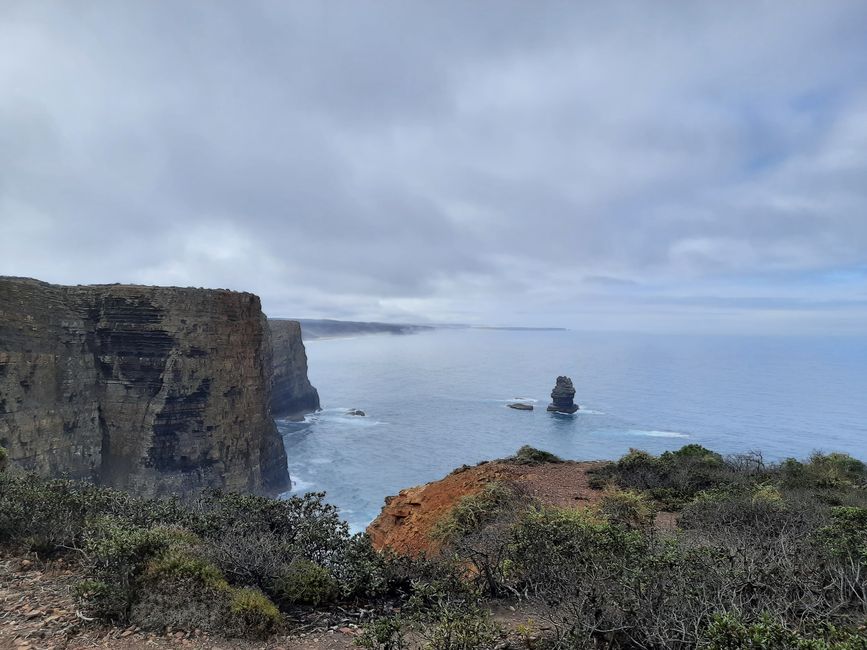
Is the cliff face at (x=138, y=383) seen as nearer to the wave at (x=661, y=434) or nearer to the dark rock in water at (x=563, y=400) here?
the wave at (x=661, y=434)

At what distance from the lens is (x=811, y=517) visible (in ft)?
29.9

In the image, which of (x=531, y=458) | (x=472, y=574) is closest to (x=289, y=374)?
(x=531, y=458)

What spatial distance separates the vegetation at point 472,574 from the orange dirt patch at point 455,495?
14.2 ft

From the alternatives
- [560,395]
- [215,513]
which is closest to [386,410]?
[560,395]

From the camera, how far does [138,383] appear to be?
100 ft

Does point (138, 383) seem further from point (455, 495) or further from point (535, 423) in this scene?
point (535, 423)

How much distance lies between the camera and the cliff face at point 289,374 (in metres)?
68.9

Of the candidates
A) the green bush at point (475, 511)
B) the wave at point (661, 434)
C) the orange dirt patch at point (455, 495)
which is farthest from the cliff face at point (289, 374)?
the green bush at point (475, 511)

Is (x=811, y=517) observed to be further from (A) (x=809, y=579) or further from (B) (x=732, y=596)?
(B) (x=732, y=596)

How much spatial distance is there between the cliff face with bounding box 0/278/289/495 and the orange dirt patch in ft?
67.1

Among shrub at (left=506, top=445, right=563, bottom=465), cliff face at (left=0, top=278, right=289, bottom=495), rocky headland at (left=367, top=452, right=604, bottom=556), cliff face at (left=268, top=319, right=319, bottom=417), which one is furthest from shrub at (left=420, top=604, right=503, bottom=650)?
cliff face at (left=268, top=319, right=319, bottom=417)

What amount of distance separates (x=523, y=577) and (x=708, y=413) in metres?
71.4

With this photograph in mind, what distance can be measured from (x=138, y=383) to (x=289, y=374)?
40141mm

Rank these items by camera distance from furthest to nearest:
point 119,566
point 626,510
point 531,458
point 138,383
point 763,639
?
point 138,383 → point 531,458 → point 626,510 → point 119,566 → point 763,639
